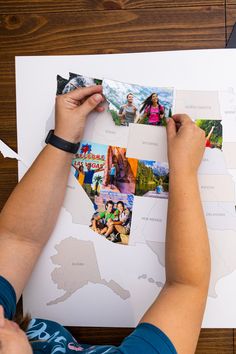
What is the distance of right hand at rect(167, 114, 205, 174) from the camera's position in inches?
25.2

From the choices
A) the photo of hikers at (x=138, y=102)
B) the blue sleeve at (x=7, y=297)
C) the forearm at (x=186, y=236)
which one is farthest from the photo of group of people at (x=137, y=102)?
the blue sleeve at (x=7, y=297)

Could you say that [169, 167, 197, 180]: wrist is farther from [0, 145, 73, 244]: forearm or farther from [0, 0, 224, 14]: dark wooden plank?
[0, 0, 224, 14]: dark wooden plank

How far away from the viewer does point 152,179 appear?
68 centimetres

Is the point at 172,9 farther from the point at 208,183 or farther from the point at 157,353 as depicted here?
the point at 157,353

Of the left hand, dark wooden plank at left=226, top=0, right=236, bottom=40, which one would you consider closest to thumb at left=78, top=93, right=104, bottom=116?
the left hand

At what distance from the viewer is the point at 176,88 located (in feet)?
2.24

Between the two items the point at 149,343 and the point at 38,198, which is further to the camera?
the point at 38,198

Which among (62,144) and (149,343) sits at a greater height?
(62,144)

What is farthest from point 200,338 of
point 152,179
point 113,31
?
point 113,31

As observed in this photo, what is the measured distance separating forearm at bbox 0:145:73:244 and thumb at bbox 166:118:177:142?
172mm

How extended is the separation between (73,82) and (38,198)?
0.21m

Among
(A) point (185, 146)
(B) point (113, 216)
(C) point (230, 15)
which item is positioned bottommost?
(B) point (113, 216)

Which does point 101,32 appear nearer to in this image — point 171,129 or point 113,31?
point 113,31

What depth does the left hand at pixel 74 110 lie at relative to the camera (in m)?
0.67
